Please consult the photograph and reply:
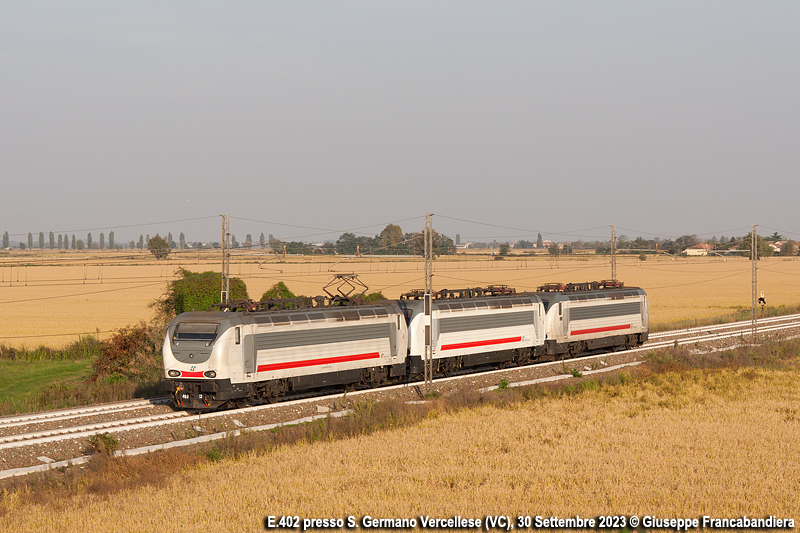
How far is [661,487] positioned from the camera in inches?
599

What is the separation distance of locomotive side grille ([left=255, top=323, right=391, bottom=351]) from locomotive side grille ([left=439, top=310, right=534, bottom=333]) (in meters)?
3.55

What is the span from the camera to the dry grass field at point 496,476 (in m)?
13.7

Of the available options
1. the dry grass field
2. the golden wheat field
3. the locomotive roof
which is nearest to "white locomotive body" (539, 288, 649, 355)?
the locomotive roof

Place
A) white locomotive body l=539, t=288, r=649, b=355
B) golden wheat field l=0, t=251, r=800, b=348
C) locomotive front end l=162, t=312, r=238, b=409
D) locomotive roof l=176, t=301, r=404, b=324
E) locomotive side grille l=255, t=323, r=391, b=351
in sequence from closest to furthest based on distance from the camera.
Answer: locomotive front end l=162, t=312, r=238, b=409, locomotive roof l=176, t=301, r=404, b=324, locomotive side grille l=255, t=323, r=391, b=351, white locomotive body l=539, t=288, r=649, b=355, golden wheat field l=0, t=251, r=800, b=348

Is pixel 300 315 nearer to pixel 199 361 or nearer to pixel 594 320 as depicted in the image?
pixel 199 361

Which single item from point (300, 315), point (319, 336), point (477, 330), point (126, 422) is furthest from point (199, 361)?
point (477, 330)

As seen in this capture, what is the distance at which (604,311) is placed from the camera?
138 feet

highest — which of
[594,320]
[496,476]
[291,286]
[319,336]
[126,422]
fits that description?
[319,336]

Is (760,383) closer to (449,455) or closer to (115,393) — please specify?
(449,455)

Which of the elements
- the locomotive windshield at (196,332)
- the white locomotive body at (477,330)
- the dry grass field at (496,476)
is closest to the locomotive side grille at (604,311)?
the white locomotive body at (477,330)

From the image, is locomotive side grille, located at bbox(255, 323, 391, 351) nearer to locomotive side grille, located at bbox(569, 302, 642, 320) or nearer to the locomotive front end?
the locomotive front end

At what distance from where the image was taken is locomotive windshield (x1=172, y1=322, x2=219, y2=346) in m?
25.7

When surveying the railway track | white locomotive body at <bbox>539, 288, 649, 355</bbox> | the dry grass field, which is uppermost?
white locomotive body at <bbox>539, 288, 649, 355</bbox>

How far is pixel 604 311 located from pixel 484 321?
1008cm
